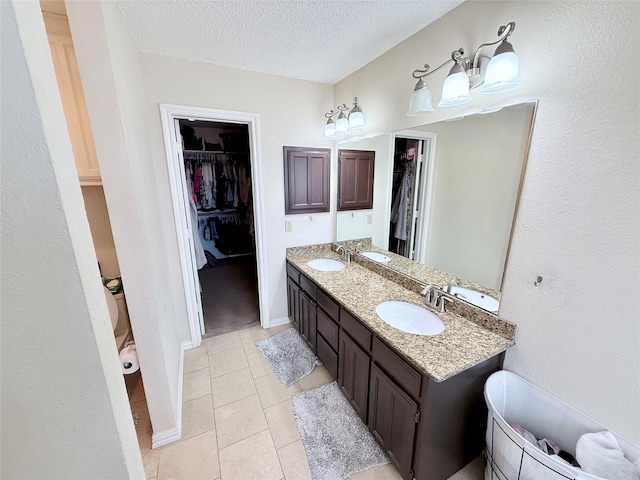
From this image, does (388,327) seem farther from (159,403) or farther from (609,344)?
(159,403)

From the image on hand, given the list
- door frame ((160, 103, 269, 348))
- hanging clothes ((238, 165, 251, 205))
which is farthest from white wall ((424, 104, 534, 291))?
hanging clothes ((238, 165, 251, 205))

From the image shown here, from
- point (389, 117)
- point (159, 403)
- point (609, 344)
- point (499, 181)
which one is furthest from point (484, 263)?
point (159, 403)

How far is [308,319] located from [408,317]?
97 centimetres

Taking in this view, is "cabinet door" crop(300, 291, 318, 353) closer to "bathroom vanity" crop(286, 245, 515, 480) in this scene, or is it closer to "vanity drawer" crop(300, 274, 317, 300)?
"vanity drawer" crop(300, 274, 317, 300)

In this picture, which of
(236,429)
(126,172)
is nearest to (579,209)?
(126,172)

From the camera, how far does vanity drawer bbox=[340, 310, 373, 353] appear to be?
4.88ft

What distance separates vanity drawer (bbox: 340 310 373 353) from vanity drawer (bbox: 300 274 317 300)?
0.45 m

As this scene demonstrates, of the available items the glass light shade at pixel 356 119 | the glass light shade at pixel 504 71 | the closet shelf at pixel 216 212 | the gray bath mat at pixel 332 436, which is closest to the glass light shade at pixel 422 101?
the glass light shade at pixel 504 71

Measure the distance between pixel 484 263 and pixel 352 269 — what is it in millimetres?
1088

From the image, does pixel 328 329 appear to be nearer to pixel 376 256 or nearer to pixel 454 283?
pixel 376 256

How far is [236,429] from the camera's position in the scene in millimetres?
1682

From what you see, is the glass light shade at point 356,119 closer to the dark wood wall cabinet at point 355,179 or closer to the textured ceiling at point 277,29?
the dark wood wall cabinet at point 355,179

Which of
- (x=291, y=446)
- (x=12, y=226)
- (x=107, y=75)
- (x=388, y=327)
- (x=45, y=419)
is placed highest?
(x=107, y=75)

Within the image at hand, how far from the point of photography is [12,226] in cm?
47
